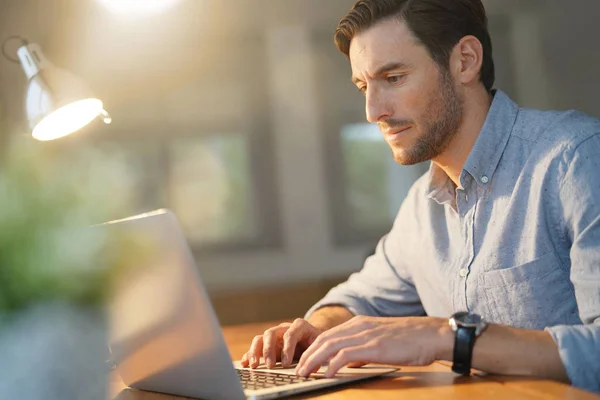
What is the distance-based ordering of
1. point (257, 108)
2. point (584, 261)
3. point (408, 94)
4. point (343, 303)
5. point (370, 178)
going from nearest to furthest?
1. point (584, 261)
2. point (408, 94)
3. point (343, 303)
4. point (257, 108)
5. point (370, 178)

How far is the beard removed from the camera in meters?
1.52

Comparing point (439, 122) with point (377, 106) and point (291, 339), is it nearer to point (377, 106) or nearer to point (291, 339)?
point (377, 106)

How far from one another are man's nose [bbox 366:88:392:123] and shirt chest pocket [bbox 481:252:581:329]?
15.6 inches

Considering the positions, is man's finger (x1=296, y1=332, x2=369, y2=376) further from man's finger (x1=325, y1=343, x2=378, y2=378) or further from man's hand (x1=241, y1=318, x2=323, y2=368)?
man's hand (x1=241, y1=318, x2=323, y2=368)

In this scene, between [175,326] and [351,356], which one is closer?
[175,326]

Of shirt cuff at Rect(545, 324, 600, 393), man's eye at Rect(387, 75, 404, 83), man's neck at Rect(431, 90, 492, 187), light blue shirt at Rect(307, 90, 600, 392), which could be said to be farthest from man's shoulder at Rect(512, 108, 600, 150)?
shirt cuff at Rect(545, 324, 600, 393)

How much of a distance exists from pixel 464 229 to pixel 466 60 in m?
0.38

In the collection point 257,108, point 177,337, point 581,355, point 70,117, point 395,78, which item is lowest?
point 581,355

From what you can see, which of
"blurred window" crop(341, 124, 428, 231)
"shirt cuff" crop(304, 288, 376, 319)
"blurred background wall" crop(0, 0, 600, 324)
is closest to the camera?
"shirt cuff" crop(304, 288, 376, 319)

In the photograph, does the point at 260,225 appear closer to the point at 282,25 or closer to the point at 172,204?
the point at 172,204

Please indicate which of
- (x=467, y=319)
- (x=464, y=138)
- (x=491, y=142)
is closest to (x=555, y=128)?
(x=491, y=142)

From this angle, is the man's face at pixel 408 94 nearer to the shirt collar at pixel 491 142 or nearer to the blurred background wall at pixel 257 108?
the shirt collar at pixel 491 142

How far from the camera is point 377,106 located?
152 centimetres

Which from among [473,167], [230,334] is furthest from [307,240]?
[473,167]
